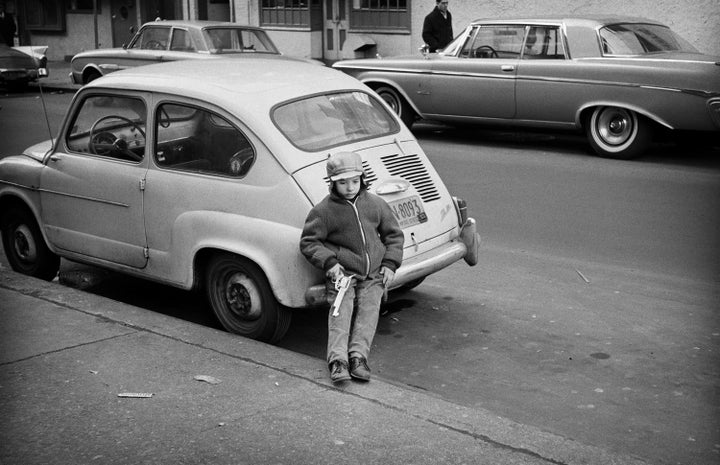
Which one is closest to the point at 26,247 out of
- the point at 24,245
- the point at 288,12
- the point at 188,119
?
the point at 24,245

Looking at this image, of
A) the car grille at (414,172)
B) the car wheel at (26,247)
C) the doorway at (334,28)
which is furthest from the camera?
the doorway at (334,28)

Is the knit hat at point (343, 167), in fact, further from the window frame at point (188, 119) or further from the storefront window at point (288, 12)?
the storefront window at point (288, 12)

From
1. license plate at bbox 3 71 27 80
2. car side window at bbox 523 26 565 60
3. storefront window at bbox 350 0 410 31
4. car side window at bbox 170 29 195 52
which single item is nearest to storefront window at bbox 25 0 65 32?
license plate at bbox 3 71 27 80

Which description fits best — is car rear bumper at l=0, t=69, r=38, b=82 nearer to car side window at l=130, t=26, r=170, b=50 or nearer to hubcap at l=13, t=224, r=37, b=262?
car side window at l=130, t=26, r=170, b=50

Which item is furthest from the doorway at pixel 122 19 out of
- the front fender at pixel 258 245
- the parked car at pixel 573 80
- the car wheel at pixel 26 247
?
the front fender at pixel 258 245

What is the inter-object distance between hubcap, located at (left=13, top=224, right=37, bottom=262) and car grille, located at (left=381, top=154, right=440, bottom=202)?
113 inches

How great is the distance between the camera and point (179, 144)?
621cm

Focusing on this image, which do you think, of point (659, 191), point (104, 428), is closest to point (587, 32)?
point (659, 191)

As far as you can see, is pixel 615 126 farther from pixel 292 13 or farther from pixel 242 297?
pixel 292 13

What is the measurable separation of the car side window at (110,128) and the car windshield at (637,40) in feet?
24.8

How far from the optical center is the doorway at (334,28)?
24.9 m

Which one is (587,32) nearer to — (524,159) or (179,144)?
(524,159)

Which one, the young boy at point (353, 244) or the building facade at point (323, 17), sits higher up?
the building facade at point (323, 17)

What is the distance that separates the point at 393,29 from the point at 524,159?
12.1m
